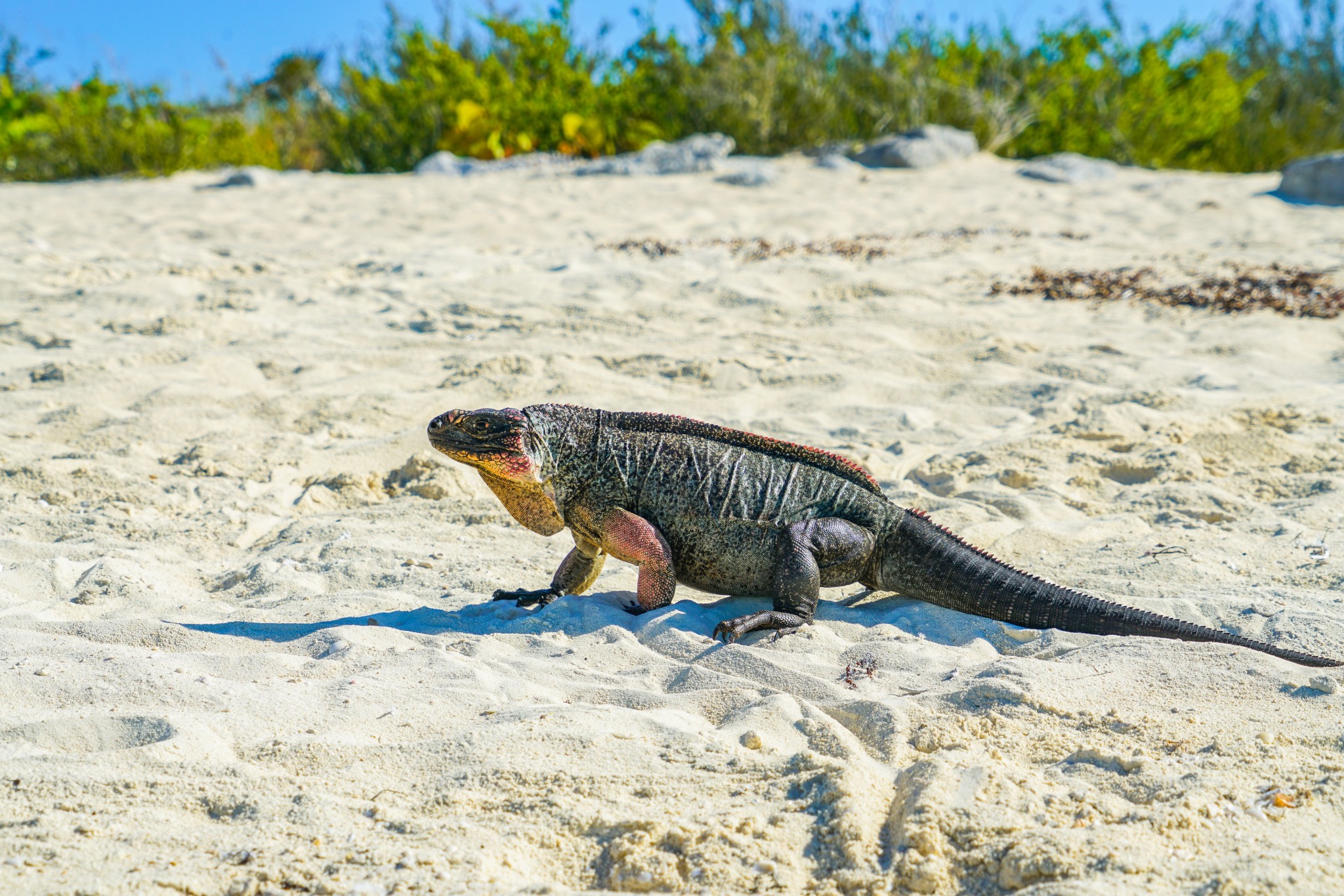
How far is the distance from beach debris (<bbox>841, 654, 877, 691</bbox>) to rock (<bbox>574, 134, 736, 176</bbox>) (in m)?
10.2

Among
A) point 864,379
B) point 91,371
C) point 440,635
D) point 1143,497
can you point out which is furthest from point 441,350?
point 1143,497

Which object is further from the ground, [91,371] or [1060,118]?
[1060,118]

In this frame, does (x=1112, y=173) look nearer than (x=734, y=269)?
No

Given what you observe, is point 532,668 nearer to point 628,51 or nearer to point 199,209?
point 199,209

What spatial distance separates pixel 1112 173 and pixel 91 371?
11021 millimetres

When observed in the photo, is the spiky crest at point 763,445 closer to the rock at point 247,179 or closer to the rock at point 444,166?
the rock at point 247,179

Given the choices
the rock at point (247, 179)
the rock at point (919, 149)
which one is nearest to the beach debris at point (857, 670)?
the rock at point (919, 149)

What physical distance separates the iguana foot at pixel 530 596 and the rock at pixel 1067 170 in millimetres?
10102

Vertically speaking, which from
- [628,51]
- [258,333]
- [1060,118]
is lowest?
[258,333]

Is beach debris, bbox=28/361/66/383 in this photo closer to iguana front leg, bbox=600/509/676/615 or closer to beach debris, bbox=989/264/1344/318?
iguana front leg, bbox=600/509/676/615

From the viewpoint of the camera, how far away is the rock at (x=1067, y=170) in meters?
11.9

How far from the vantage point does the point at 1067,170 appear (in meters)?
12.1

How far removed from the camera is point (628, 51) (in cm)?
1586

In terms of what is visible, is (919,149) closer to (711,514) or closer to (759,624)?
(711,514)
